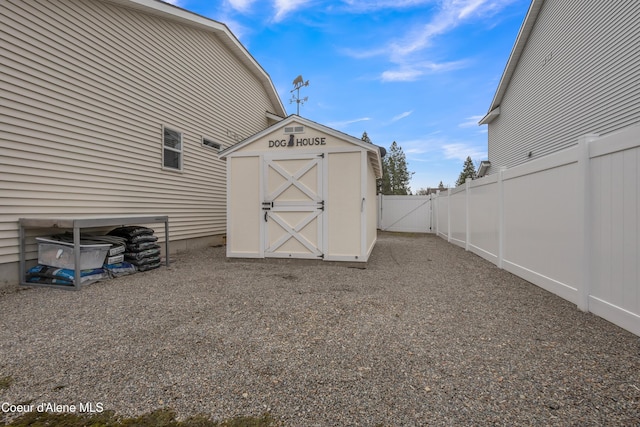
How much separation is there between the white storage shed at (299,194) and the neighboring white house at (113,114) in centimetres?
203

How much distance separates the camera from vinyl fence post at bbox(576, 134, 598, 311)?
3154 millimetres

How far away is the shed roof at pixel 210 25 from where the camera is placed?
641 cm

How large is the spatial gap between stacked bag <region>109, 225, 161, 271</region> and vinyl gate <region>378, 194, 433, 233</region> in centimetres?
1233

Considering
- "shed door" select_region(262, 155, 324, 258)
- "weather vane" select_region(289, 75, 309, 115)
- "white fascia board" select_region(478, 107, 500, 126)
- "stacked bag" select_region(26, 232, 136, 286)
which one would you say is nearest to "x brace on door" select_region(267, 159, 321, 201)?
"shed door" select_region(262, 155, 324, 258)

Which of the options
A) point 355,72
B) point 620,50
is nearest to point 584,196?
point 620,50

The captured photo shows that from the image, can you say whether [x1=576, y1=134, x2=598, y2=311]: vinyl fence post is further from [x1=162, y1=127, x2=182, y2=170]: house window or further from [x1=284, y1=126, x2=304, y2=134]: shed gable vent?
[x1=162, y1=127, x2=182, y2=170]: house window

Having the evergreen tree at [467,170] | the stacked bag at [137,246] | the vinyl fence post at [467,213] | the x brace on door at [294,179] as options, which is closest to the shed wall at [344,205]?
the x brace on door at [294,179]

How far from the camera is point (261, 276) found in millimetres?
5258

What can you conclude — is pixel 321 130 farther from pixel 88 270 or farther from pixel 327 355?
pixel 88 270

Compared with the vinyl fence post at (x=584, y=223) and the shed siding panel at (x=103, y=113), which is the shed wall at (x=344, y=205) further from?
the shed siding panel at (x=103, y=113)

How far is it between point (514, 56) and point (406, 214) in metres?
8.31

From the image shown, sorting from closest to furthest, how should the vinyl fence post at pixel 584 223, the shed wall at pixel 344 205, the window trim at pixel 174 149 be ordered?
1. the vinyl fence post at pixel 584 223
2. the shed wall at pixel 344 205
3. the window trim at pixel 174 149

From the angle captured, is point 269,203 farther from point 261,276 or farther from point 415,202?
point 415,202

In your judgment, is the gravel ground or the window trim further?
the window trim
